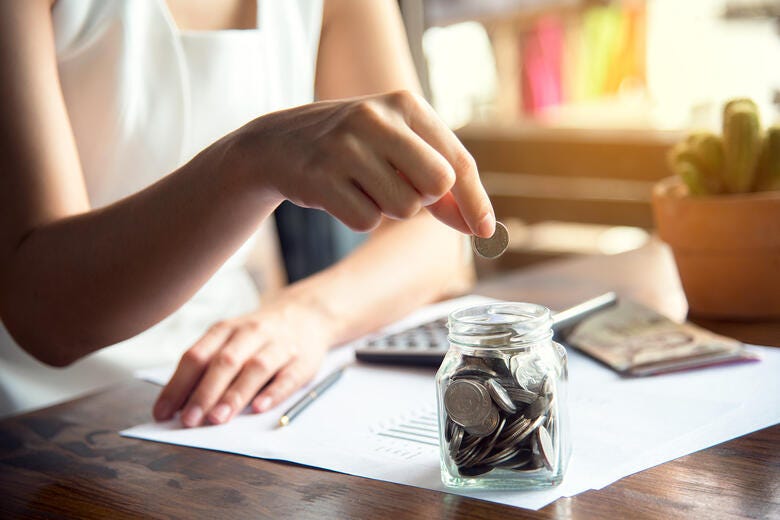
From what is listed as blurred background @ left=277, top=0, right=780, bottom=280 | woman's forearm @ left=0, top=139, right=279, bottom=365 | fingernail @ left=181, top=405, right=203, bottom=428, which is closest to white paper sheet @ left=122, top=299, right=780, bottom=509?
fingernail @ left=181, top=405, right=203, bottom=428

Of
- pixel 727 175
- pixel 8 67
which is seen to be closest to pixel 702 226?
pixel 727 175

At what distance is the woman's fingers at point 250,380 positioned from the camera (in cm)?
83

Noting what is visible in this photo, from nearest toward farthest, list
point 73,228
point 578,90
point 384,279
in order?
point 73,228, point 384,279, point 578,90

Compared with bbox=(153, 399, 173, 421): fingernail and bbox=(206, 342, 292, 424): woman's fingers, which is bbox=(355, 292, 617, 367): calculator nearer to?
bbox=(206, 342, 292, 424): woman's fingers

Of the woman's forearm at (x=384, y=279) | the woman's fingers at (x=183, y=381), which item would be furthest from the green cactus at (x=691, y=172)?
the woman's fingers at (x=183, y=381)

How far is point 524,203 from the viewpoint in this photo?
317 cm

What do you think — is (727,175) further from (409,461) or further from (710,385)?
(409,461)

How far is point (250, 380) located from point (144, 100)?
42cm

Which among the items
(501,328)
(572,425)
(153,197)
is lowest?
(572,425)

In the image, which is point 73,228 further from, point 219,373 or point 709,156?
point 709,156

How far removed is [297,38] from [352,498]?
0.77m

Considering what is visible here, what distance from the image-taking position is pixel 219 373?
856mm

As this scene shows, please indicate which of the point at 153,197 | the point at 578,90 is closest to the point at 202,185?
the point at 153,197

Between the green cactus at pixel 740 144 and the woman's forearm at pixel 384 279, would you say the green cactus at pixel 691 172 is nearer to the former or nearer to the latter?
the green cactus at pixel 740 144
